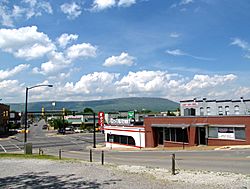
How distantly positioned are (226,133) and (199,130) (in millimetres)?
4156

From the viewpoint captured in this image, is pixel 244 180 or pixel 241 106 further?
pixel 241 106

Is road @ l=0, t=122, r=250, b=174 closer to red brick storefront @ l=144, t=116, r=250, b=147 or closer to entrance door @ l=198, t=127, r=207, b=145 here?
red brick storefront @ l=144, t=116, r=250, b=147

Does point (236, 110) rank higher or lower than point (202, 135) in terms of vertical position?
higher

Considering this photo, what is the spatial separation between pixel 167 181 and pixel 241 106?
1955 inches

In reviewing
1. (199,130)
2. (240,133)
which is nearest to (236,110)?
(199,130)

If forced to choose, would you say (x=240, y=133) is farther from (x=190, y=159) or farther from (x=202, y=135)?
(x=190, y=159)

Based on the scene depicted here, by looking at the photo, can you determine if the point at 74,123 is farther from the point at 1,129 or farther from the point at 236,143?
the point at 236,143

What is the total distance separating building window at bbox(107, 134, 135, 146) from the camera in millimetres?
50656

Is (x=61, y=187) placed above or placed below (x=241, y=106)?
below

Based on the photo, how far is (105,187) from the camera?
1136 centimetres

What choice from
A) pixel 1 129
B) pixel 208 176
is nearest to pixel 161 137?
pixel 208 176

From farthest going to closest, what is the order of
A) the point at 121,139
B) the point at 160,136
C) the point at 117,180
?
the point at 121,139
the point at 160,136
the point at 117,180

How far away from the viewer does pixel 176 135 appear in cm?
4319

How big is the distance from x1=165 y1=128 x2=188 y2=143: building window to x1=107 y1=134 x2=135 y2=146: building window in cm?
730
